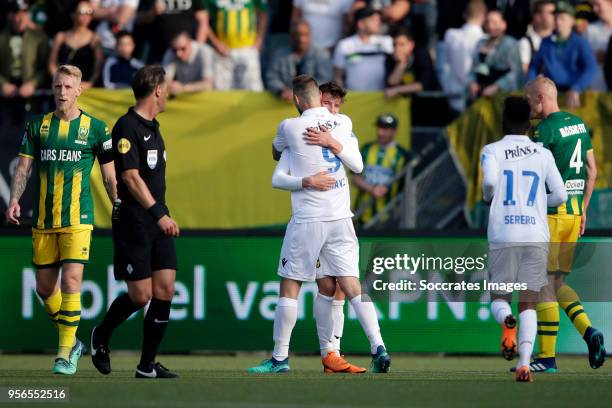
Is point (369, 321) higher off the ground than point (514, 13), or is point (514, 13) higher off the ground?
point (514, 13)

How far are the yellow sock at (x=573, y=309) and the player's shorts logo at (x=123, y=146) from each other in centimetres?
392

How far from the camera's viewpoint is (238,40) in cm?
1564

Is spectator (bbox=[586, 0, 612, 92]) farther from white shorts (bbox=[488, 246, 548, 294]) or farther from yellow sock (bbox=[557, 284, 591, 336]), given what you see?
white shorts (bbox=[488, 246, 548, 294])

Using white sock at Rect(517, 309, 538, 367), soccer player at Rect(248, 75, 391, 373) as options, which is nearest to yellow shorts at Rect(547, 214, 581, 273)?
white sock at Rect(517, 309, 538, 367)

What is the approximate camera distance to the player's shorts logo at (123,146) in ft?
31.7

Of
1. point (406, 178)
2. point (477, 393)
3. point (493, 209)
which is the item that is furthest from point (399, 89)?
point (477, 393)

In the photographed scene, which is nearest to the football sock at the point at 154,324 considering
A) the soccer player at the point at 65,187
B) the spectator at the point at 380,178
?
the soccer player at the point at 65,187

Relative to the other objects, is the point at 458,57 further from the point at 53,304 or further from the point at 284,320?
the point at 53,304

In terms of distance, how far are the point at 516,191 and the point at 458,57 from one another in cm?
558

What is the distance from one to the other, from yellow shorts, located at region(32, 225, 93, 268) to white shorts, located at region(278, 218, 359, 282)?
156 centimetres

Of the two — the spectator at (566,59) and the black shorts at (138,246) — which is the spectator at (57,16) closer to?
the spectator at (566,59)

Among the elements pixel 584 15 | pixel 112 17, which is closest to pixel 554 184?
pixel 584 15

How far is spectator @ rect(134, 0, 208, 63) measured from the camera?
51.4 ft

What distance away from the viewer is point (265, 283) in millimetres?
13945
